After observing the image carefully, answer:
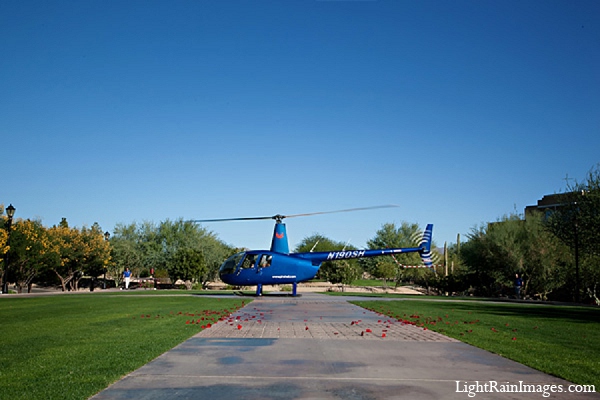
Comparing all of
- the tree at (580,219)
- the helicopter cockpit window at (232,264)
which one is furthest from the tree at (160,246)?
the tree at (580,219)

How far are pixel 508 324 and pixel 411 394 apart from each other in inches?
394

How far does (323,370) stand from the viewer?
6730mm

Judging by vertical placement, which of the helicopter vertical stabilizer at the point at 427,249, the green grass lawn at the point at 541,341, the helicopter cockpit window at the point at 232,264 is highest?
the helicopter vertical stabilizer at the point at 427,249

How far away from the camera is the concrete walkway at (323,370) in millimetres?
5484

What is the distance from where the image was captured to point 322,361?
7.42 metres

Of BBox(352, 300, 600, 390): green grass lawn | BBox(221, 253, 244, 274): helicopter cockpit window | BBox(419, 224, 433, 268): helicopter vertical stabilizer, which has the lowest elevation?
BBox(352, 300, 600, 390): green grass lawn

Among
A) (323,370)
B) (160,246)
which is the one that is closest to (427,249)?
(323,370)

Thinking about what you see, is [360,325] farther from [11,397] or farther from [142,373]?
[11,397]

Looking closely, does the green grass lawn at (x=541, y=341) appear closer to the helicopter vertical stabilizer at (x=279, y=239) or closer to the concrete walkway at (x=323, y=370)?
the concrete walkway at (x=323, y=370)

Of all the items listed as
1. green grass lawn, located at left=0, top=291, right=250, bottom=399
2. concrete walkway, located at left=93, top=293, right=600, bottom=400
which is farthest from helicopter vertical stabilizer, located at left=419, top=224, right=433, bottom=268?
concrete walkway, located at left=93, top=293, right=600, bottom=400

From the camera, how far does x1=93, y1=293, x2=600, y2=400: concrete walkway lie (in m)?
5.48

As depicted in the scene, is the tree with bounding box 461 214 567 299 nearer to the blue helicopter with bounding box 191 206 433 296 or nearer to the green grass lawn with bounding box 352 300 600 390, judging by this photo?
the blue helicopter with bounding box 191 206 433 296

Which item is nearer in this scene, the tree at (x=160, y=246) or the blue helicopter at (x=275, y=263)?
the blue helicopter at (x=275, y=263)

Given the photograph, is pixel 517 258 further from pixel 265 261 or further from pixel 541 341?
pixel 541 341
